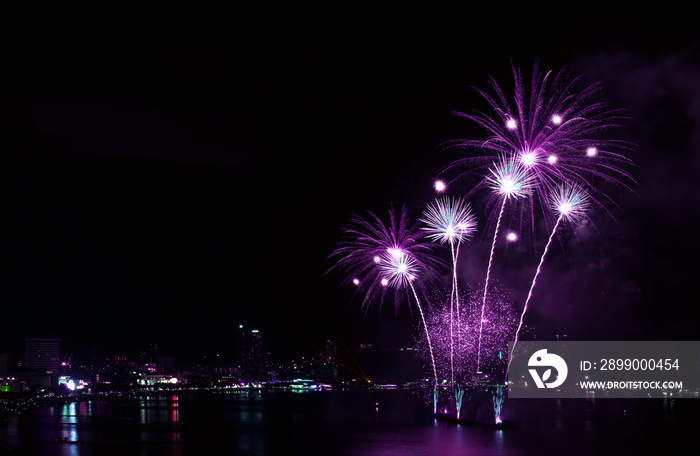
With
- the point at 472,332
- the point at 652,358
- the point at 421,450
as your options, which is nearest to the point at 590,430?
the point at 472,332

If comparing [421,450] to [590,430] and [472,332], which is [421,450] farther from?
[472,332]

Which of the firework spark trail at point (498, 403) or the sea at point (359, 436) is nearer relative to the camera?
the sea at point (359, 436)

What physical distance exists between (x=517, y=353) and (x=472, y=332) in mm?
31145

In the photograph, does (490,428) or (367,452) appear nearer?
(367,452)

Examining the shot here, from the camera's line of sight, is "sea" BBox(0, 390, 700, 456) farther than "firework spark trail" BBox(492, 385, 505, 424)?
No

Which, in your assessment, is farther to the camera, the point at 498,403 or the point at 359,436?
the point at 498,403

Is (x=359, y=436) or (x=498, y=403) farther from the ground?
(x=498, y=403)

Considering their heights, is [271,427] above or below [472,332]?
below

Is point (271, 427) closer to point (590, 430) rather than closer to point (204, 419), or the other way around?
point (204, 419)

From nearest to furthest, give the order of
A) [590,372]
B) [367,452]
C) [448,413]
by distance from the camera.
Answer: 1. [367,452]
2. [448,413]
3. [590,372]

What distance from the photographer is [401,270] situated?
3281 centimetres

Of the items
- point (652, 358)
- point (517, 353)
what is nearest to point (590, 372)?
point (517, 353)

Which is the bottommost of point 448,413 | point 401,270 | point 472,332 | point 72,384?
point 72,384

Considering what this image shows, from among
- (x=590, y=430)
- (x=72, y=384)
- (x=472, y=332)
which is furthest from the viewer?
(x=72, y=384)
